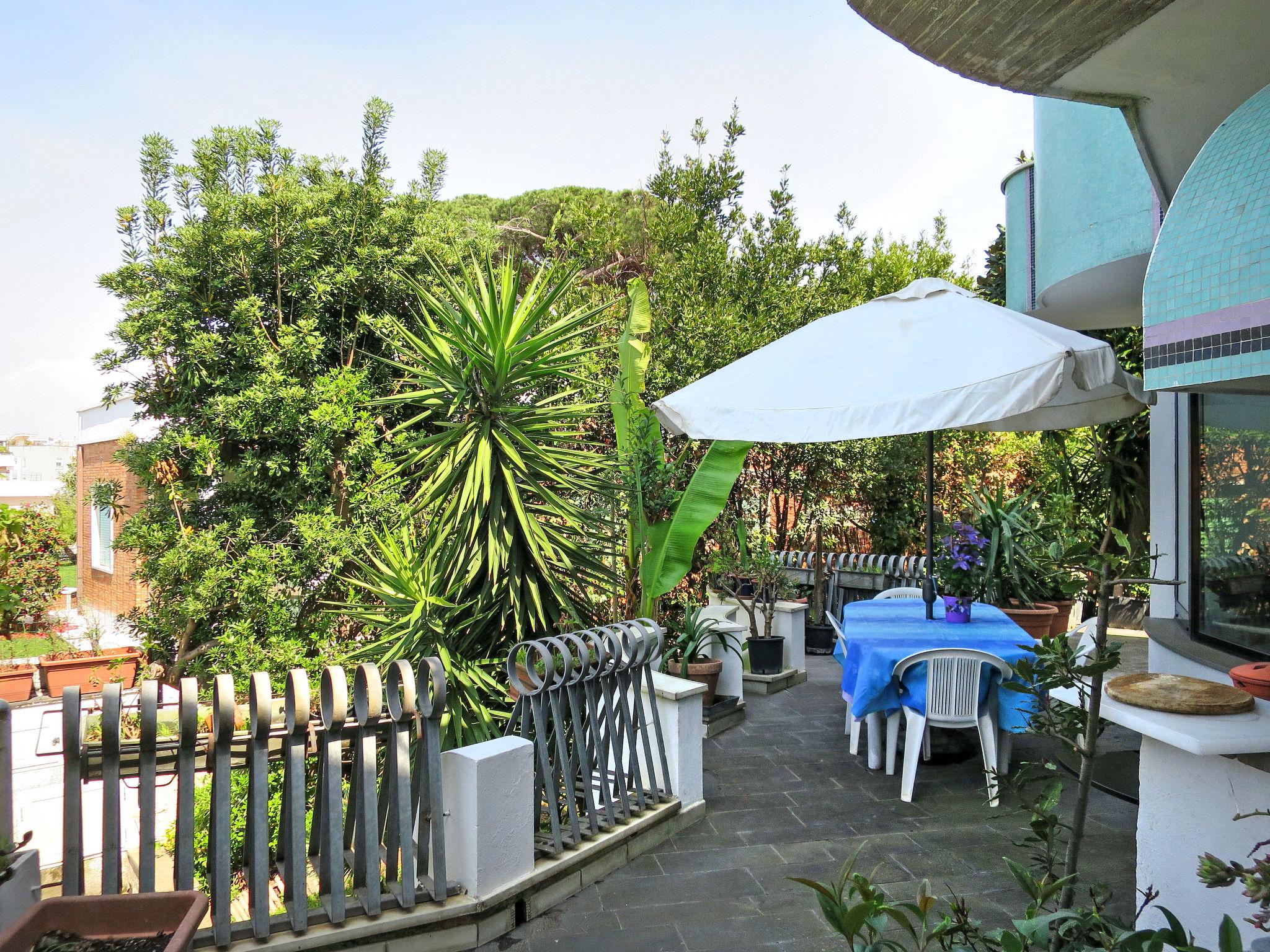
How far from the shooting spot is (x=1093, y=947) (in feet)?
6.06

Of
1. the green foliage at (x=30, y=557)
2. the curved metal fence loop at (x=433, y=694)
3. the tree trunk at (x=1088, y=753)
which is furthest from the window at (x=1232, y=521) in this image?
the green foliage at (x=30, y=557)

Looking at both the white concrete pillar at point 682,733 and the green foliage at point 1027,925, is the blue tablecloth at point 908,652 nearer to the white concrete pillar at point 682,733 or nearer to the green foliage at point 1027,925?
the white concrete pillar at point 682,733

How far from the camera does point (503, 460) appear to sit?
16.8 feet

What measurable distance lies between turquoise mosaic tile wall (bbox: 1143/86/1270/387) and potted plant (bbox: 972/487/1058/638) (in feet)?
20.4

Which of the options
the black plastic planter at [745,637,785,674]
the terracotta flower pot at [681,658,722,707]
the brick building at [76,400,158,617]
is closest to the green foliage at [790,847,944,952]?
the terracotta flower pot at [681,658,722,707]

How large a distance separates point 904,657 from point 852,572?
539cm

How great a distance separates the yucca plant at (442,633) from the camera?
191 inches

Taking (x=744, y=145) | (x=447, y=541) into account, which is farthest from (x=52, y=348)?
(x=447, y=541)

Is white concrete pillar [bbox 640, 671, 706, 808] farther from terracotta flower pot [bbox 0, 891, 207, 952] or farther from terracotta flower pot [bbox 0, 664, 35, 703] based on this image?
terracotta flower pot [bbox 0, 664, 35, 703]

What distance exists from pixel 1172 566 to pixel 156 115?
13.8 meters

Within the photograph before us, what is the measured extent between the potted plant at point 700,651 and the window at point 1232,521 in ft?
11.2

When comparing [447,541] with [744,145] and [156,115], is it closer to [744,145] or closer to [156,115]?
[744,145]

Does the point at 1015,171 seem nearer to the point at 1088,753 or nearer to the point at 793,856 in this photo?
the point at 793,856

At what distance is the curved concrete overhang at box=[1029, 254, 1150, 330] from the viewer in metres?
5.53
